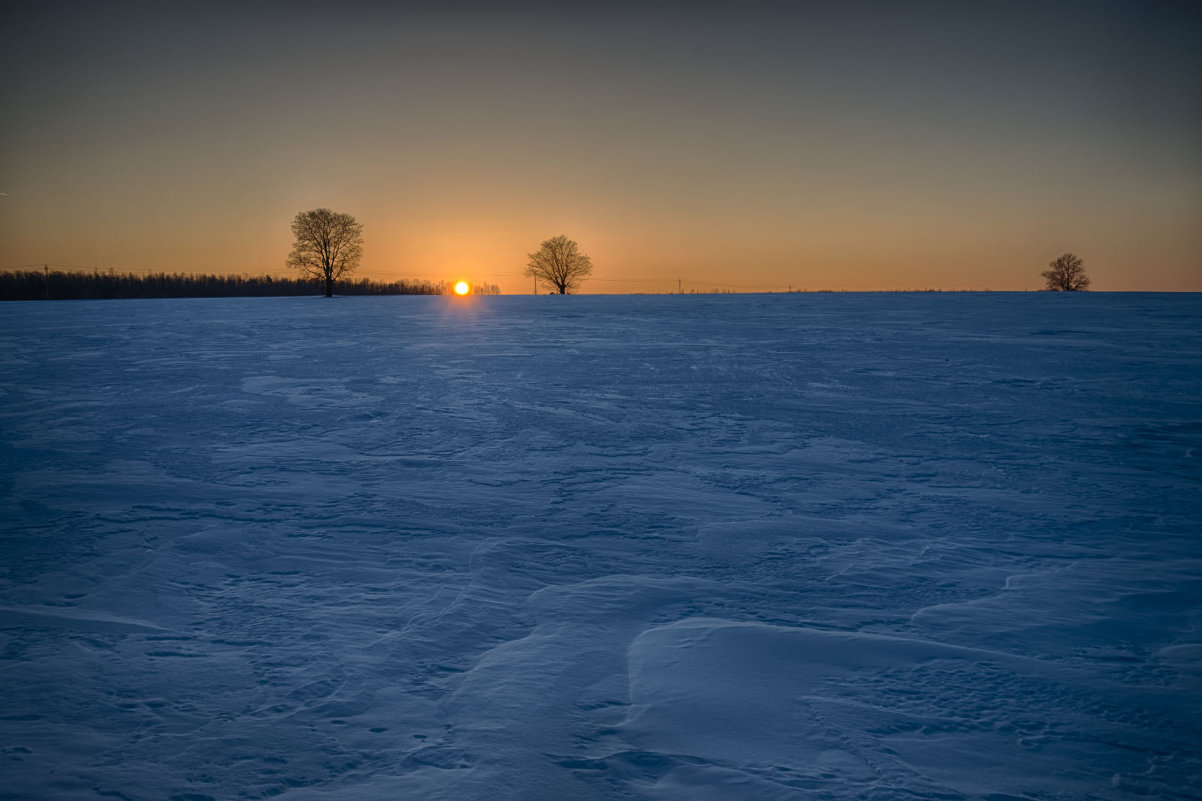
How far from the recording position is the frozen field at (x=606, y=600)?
1.81 m

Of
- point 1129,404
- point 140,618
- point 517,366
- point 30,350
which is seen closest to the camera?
point 140,618

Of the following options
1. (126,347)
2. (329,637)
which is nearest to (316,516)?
(329,637)

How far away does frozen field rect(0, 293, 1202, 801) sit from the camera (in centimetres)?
181

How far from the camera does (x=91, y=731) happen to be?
6.25 feet

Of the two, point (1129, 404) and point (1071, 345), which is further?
point (1071, 345)

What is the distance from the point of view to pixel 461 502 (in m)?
4.09

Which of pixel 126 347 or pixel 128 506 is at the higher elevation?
pixel 126 347

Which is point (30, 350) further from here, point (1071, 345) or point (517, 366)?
point (1071, 345)

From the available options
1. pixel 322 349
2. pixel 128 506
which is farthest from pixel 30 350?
pixel 128 506

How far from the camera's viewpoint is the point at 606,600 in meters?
2.79

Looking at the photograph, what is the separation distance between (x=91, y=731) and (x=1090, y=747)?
2.66 meters

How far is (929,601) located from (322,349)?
11849 mm

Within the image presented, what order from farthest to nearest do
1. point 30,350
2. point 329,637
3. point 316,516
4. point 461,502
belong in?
point 30,350 → point 461,502 → point 316,516 → point 329,637

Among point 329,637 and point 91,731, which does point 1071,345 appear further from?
point 91,731
